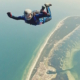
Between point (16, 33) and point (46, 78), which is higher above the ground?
point (16, 33)

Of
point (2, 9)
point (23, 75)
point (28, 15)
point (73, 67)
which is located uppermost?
point (28, 15)

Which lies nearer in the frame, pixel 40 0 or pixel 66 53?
pixel 66 53

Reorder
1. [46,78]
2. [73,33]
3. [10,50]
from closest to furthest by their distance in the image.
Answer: [46,78] → [10,50] → [73,33]

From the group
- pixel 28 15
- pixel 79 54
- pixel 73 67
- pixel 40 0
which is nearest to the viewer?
pixel 28 15

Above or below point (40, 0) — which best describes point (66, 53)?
below

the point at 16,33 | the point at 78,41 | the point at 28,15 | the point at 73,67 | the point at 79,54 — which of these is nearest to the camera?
the point at 28,15

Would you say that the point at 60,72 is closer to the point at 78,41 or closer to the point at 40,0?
the point at 78,41

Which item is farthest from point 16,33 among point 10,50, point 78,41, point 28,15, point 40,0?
point 40,0

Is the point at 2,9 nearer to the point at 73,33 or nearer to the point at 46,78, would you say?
the point at 73,33

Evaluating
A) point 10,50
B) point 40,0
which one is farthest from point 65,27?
point 40,0
